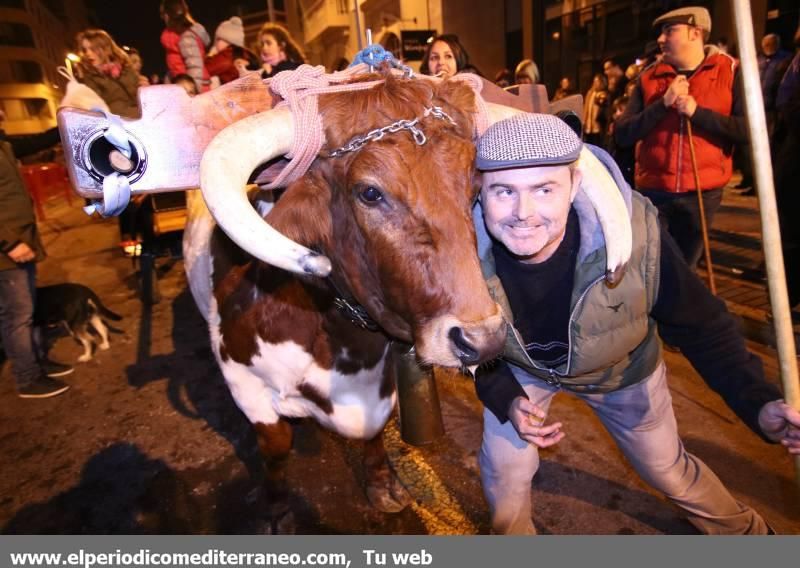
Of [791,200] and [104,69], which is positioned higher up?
[104,69]

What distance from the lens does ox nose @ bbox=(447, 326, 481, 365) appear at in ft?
4.51

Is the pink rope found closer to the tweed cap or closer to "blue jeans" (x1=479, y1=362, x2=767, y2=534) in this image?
the tweed cap

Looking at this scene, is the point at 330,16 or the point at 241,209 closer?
the point at 241,209

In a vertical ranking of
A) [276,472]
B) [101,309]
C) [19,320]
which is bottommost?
[276,472]

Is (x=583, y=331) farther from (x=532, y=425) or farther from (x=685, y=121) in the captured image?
(x=685, y=121)

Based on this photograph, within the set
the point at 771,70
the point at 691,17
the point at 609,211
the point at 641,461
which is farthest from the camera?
the point at 771,70

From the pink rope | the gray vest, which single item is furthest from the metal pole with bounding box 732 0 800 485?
the pink rope

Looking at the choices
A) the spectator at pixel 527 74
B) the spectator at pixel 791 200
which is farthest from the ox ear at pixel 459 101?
the spectator at pixel 527 74

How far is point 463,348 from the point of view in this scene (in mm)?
1407

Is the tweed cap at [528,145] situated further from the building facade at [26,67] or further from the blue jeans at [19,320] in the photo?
the building facade at [26,67]

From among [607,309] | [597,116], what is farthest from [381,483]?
[597,116]

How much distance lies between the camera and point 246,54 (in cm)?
564

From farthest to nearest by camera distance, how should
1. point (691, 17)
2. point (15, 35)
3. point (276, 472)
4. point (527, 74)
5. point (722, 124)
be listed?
point (15, 35) → point (527, 74) → point (722, 124) → point (691, 17) → point (276, 472)

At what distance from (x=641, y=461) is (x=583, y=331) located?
758 mm
